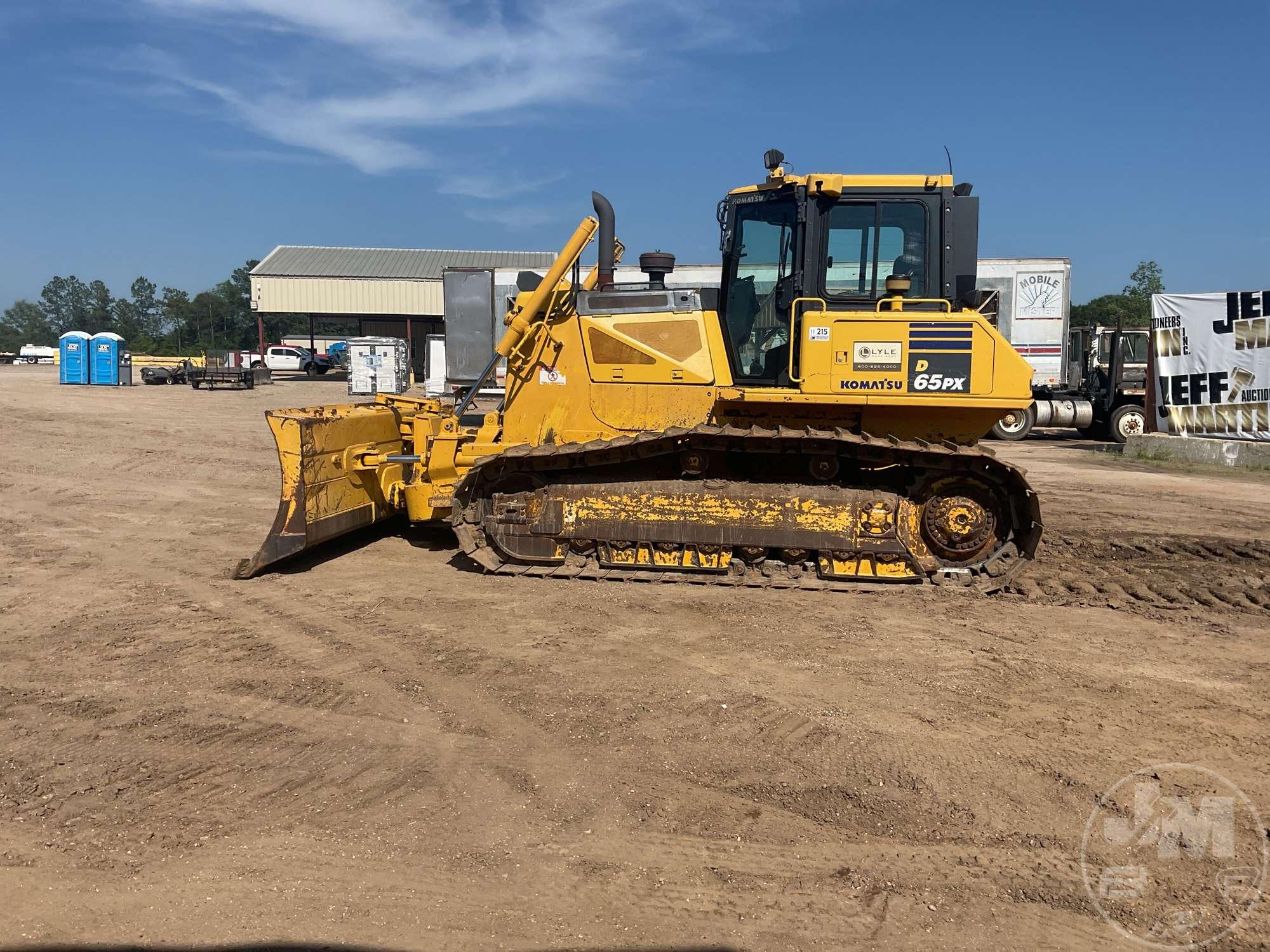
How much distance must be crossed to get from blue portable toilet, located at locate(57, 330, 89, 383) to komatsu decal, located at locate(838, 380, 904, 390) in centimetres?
3380

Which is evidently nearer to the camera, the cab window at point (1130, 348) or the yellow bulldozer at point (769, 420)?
the yellow bulldozer at point (769, 420)

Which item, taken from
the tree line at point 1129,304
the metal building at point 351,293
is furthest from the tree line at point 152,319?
the tree line at point 1129,304

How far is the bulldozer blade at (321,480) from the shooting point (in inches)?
279

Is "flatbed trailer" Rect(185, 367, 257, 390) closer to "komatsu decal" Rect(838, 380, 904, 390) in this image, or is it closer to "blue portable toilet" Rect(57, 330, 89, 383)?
"blue portable toilet" Rect(57, 330, 89, 383)

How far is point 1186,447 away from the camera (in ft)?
50.2

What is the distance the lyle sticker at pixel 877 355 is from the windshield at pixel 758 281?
21.8 inches

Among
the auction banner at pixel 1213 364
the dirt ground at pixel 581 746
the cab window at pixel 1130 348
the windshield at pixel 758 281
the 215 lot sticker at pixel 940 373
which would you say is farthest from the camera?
the cab window at pixel 1130 348

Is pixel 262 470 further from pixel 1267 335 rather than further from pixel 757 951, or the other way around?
pixel 1267 335

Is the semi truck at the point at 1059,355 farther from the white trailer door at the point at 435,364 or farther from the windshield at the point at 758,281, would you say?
the white trailer door at the point at 435,364

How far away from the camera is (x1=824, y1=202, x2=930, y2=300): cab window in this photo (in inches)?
267

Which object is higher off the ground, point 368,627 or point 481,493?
point 481,493

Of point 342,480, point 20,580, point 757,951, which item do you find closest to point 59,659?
point 20,580

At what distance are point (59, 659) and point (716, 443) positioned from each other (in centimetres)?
446

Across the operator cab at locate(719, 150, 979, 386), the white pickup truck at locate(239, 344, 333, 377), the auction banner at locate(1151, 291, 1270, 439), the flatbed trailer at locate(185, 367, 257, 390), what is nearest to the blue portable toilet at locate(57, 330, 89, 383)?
the flatbed trailer at locate(185, 367, 257, 390)
